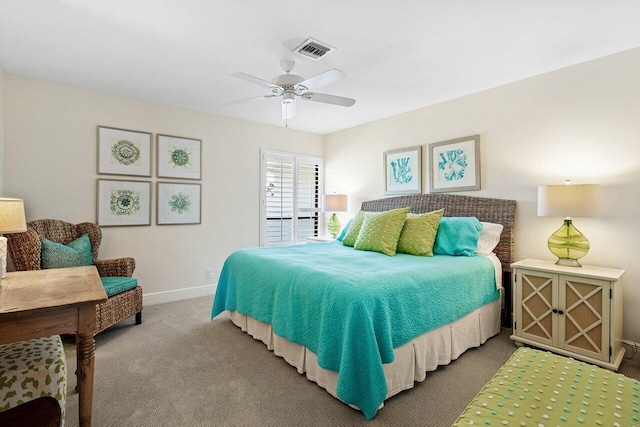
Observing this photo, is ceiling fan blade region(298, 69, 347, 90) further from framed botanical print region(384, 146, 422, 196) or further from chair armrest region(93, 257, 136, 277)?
chair armrest region(93, 257, 136, 277)

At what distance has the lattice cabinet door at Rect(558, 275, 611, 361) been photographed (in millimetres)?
2273

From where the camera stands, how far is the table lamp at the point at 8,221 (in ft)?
5.74

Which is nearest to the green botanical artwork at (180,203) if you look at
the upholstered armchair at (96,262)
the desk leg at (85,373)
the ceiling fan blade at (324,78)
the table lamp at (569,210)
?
the upholstered armchair at (96,262)

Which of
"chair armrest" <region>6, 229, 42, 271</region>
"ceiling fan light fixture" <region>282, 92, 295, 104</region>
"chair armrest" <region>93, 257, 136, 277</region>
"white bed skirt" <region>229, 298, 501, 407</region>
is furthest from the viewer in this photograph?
"chair armrest" <region>93, 257, 136, 277</region>

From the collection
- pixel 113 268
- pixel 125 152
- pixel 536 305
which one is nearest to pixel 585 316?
pixel 536 305

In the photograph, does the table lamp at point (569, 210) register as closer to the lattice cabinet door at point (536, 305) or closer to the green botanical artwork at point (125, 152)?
the lattice cabinet door at point (536, 305)

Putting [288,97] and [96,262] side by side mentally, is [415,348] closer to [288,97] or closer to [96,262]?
[288,97]

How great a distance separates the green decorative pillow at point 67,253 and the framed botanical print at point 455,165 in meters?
3.83

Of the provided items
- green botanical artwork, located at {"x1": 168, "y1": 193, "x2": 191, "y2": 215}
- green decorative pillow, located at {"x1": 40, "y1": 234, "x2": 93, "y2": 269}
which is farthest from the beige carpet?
green botanical artwork, located at {"x1": 168, "y1": 193, "x2": 191, "y2": 215}

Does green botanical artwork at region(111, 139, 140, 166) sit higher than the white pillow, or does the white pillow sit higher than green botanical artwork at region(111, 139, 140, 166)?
green botanical artwork at region(111, 139, 140, 166)

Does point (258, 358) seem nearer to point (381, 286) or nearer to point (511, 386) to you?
point (381, 286)

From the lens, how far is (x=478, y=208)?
3428 millimetres

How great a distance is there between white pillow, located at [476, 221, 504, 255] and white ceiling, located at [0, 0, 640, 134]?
1482 millimetres

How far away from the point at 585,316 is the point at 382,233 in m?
1.67
